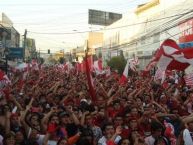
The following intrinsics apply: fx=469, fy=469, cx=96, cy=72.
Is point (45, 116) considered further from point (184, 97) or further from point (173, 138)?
point (184, 97)

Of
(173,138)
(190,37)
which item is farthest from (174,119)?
(190,37)

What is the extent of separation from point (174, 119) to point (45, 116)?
2274 millimetres

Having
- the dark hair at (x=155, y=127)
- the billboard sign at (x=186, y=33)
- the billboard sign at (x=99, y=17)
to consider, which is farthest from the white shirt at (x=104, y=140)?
the billboard sign at (x=99, y=17)

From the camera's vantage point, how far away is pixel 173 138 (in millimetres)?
7656

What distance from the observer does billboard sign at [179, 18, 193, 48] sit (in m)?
32.0

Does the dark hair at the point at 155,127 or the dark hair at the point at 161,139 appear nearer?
Answer: the dark hair at the point at 161,139

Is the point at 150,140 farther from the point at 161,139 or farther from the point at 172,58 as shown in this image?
the point at 172,58

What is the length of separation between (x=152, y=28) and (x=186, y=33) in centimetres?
1108

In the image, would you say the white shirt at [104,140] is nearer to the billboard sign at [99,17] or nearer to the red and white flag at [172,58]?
the red and white flag at [172,58]

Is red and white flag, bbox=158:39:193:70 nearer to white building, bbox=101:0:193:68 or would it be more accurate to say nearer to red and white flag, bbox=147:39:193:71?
red and white flag, bbox=147:39:193:71

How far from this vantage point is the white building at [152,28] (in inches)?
1352

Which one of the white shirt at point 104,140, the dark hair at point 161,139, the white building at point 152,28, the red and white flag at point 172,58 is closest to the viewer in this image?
the dark hair at point 161,139

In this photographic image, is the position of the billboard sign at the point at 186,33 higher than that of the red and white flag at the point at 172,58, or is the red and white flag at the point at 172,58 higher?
the billboard sign at the point at 186,33

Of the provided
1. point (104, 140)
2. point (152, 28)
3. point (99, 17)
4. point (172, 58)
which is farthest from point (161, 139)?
point (99, 17)
